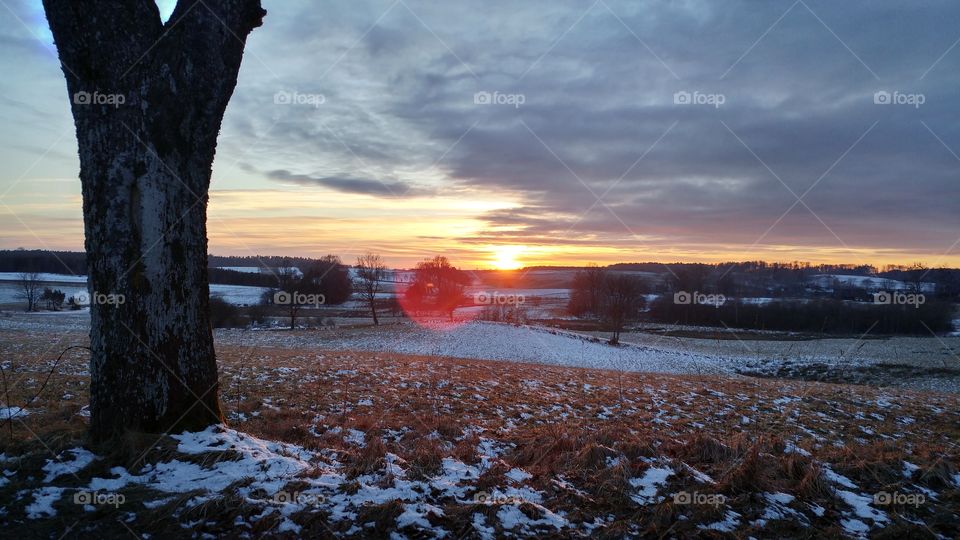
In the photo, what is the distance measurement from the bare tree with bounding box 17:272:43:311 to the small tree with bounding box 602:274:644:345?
71958mm

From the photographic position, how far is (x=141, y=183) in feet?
12.9

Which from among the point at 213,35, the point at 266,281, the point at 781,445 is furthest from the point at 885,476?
the point at 266,281

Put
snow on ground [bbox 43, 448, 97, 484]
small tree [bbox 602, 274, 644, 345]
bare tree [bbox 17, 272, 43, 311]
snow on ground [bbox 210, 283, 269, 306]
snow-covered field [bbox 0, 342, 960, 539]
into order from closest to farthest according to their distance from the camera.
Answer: snow-covered field [bbox 0, 342, 960, 539]
snow on ground [bbox 43, 448, 97, 484]
small tree [bbox 602, 274, 644, 345]
bare tree [bbox 17, 272, 43, 311]
snow on ground [bbox 210, 283, 269, 306]

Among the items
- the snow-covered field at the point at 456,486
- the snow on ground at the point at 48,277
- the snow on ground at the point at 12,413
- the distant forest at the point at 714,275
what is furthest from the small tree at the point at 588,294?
the snow on ground at the point at 48,277

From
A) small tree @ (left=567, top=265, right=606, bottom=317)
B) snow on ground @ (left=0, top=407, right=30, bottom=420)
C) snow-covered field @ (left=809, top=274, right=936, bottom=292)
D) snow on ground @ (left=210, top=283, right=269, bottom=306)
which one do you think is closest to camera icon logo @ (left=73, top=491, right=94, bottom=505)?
snow on ground @ (left=0, top=407, right=30, bottom=420)

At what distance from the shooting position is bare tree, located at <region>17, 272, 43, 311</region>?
205 ft

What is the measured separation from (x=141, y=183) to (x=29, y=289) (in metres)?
84.3

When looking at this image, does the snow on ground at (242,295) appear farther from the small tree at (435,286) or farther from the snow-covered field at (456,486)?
the snow-covered field at (456,486)

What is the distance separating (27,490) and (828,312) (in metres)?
70.3

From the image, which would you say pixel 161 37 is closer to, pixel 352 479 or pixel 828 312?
pixel 352 479

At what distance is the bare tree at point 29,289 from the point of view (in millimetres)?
62344

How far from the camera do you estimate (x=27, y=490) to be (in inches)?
130

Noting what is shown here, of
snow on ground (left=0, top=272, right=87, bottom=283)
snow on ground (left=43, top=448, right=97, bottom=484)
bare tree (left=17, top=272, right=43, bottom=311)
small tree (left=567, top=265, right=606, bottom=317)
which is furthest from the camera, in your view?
snow on ground (left=0, top=272, right=87, bottom=283)

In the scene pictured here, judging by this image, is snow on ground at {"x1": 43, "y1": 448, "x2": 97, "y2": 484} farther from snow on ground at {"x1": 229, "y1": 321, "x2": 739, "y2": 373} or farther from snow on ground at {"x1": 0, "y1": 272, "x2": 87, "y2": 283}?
snow on ground at {"x1": 0, "y1": 272, "x2": 87, "y2": 283}
